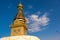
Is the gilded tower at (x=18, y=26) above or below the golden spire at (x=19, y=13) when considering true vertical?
below

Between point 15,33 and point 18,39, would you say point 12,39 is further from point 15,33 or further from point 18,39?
point 15,33

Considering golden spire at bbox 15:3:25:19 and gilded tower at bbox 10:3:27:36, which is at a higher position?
golden spire at bbox 15:3:25:19

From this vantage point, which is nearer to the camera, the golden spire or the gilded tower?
the gilded tower

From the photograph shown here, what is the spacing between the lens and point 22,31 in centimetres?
3922

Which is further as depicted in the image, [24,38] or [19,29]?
[19,29]

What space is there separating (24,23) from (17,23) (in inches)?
59.6

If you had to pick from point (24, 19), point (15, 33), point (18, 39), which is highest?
point (24, 19)

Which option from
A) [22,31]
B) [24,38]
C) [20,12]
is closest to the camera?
[24,38]

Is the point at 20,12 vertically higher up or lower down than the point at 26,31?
higher up

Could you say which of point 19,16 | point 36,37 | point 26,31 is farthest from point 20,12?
point 36,37

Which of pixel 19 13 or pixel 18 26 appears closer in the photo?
pixel 18 26

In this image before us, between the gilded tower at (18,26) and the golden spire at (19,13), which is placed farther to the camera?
the golden spire at (19,13)

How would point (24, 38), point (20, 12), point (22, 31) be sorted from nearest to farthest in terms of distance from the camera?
point (24, 38) → point (22, 31) → point (20, 12)

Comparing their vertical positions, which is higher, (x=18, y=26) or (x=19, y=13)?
(x=19, y=13)
